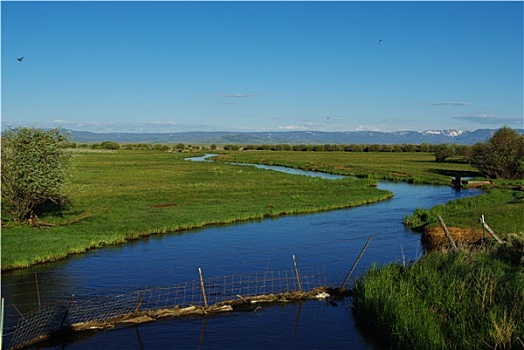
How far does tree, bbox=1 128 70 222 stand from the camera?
36625 mm

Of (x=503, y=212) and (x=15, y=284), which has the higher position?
(x=503, y=212)

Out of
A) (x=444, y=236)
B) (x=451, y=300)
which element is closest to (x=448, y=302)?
(x=451, y=300)

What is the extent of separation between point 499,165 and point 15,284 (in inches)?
2917

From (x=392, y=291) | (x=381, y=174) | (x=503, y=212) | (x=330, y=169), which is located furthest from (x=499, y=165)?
(x=392, y=291)

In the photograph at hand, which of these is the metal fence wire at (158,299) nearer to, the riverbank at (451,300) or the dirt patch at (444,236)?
the riverbank at (451,300)

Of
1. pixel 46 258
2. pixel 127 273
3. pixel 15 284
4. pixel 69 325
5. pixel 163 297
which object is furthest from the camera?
pixel 46 258

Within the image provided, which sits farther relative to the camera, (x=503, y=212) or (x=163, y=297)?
(x=503, y=212)

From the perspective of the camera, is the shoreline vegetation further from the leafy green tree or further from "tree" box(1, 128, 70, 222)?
the leafy green tree

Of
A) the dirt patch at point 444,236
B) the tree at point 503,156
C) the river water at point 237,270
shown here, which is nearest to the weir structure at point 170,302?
the river water at point 237,270

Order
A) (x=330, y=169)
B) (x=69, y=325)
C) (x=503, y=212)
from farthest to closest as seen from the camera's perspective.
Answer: (x=330, y=169) < (x=503, y=212) < (x=69, y=325)

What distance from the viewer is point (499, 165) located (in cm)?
8056

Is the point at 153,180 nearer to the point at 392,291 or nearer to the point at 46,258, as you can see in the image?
the point at 46,258

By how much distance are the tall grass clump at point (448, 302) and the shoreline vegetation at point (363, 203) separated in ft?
0.15

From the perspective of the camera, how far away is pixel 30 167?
3666 centimetres
